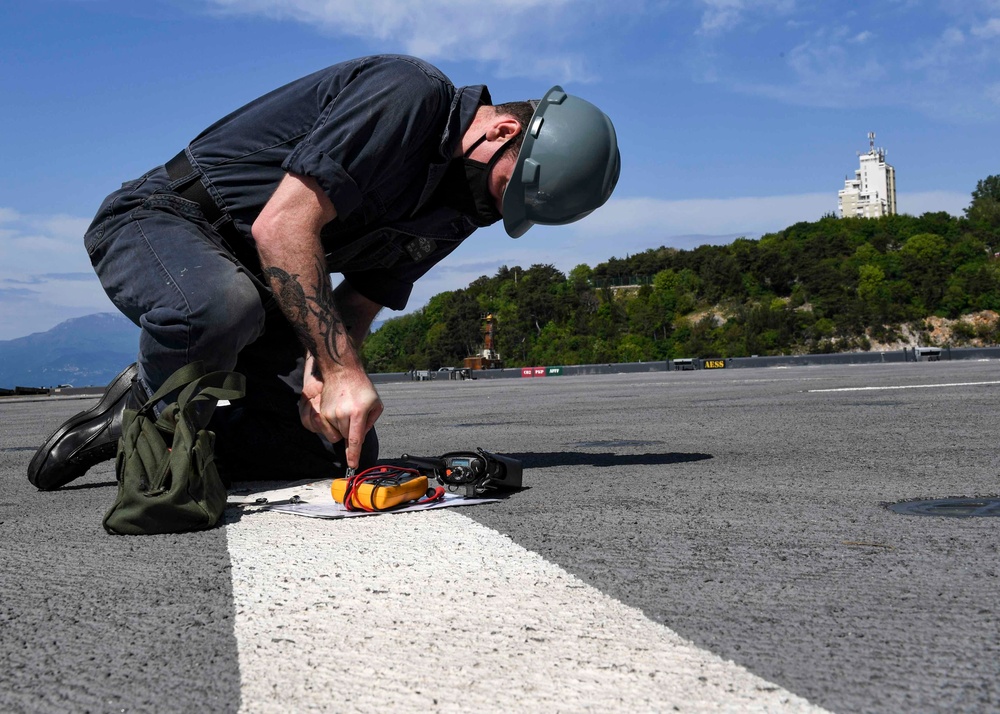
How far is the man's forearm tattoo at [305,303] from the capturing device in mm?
2783

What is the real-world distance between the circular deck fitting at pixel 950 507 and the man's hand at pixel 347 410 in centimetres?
138

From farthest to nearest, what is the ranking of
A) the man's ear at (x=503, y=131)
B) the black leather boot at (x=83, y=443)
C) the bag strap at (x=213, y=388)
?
1. the black leather boot at (x=83, y=443)
2. the man's ear at (x=503, y=131)
3. the bag strap at (x=213, y=388)

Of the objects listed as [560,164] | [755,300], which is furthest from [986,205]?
[560,164]

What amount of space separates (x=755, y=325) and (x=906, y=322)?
1772 cm

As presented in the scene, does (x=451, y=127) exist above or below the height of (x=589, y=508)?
above

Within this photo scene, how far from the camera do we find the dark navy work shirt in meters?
2.77

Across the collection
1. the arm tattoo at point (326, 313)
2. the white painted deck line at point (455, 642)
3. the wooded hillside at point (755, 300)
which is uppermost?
the wooded hillside at point (755, 300)

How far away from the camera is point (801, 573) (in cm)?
158

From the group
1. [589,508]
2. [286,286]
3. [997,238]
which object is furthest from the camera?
[997,238]

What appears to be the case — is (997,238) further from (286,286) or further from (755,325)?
(286,286)

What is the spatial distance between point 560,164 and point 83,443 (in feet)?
6.11

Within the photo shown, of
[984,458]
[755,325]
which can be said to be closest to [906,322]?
[755,325]

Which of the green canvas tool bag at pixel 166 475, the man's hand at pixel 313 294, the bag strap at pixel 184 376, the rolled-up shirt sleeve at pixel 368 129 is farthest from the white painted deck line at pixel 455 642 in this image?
the rolled-up shirt sleeve at pixel 368 129

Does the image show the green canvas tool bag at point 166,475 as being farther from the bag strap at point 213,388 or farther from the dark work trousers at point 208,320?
the dark work trousers at point 208,320
